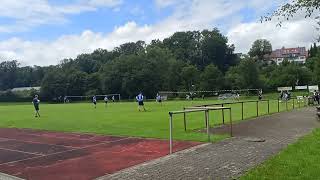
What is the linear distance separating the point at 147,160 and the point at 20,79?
170159 mm

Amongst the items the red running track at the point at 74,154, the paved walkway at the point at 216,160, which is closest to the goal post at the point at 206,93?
the red running track at the point at 74,154

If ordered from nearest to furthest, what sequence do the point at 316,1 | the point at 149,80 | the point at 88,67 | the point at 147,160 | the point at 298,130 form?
the point at 316,1
the point at 147,160
the point at 298,130
the point at 149,80
the point at 88,67

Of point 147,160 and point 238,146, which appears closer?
point 147,160

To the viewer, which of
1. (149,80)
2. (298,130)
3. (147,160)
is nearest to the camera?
(147,160)

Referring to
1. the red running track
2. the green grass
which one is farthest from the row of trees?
the green grass

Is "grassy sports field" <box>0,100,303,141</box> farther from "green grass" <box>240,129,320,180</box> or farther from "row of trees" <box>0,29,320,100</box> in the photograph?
"row of trees" <box>0,29,320,100</box>

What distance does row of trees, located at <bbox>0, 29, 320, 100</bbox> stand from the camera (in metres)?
109

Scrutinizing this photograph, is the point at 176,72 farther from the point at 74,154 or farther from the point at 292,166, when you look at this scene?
the point at 292,166

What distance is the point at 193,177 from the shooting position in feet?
32.1

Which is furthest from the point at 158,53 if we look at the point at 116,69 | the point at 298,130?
the point at 298,130

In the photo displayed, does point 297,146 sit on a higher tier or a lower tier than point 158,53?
lower

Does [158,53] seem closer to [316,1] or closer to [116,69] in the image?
[116,69]

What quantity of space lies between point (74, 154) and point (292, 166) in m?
7.19

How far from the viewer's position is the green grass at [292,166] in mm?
8972
